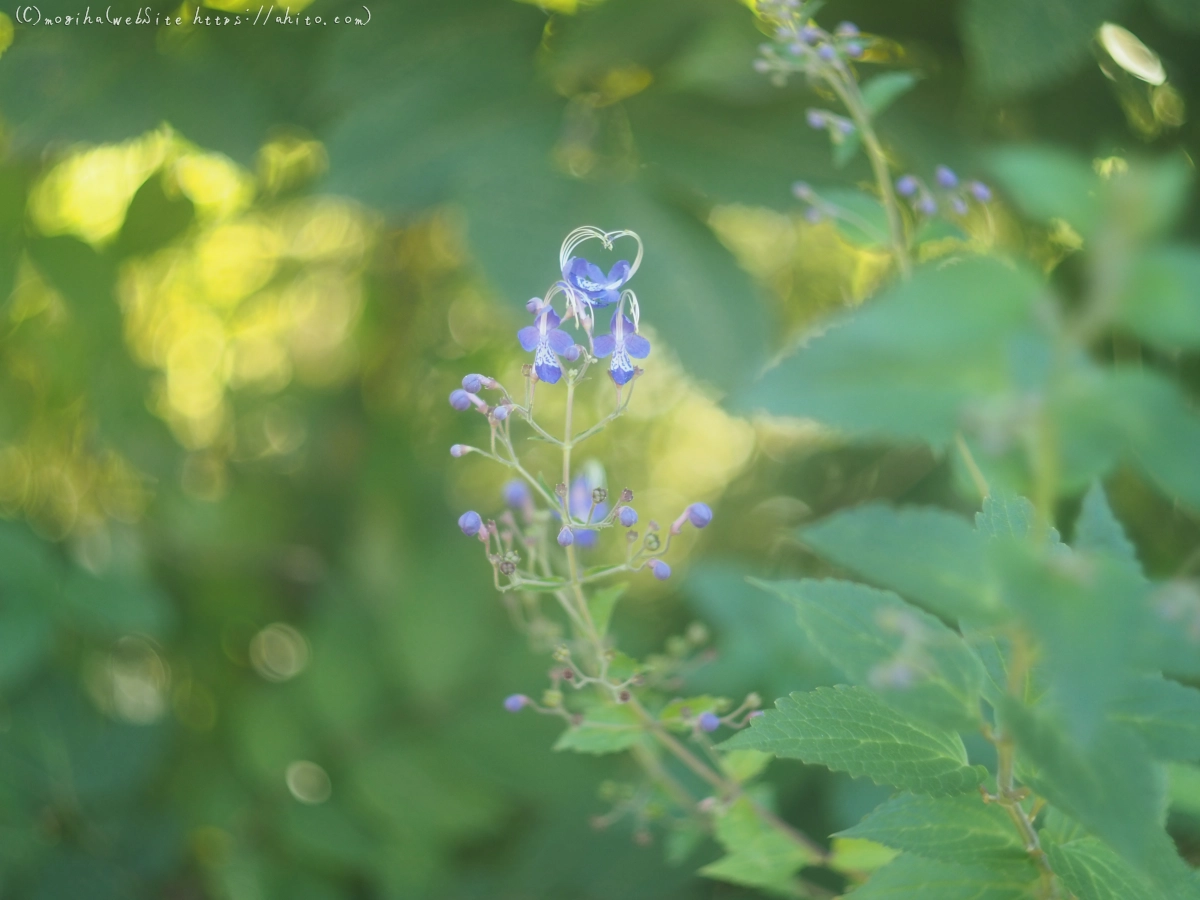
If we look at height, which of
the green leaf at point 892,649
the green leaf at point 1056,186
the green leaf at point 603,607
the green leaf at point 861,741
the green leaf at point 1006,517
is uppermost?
the green leaf at point 1056,186

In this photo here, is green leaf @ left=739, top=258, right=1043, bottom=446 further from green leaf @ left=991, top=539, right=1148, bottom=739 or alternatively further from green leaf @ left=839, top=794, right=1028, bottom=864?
green leaf @ left=839, top=794, right=1028, bottom=864

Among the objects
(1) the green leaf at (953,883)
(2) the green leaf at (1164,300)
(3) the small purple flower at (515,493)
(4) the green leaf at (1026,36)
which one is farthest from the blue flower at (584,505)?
(4) the green leaf at (1026,36)

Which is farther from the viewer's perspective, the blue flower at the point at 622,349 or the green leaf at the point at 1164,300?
the blue flower at the point at 622,349

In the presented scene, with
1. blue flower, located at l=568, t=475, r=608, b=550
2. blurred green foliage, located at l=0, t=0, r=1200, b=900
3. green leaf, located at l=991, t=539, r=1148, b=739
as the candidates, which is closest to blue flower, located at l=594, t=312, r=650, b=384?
blue flower, located at l=568, t=475, r=608, b=550

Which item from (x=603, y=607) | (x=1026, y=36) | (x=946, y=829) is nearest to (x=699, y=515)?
(x=603, y=607)

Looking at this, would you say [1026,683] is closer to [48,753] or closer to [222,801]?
[222,801]

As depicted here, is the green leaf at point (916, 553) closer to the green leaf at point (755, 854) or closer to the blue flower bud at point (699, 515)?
the blue flower bud at point (699, 515)

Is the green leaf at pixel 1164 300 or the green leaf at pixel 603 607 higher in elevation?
the green leaf at pixel 1164 300

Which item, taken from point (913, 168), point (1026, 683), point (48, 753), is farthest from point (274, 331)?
point (1026, 683)

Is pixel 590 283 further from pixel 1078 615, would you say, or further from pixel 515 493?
pixel 1078 615
